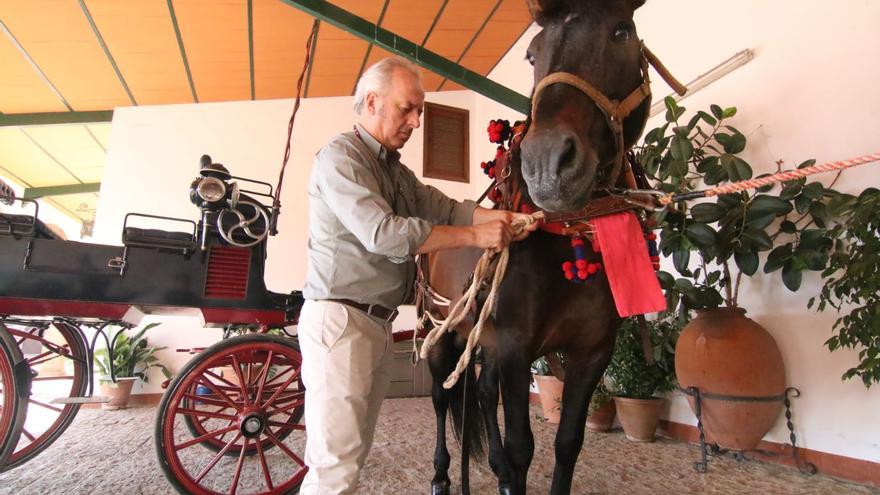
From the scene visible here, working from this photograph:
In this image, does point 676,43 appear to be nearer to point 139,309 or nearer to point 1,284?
point 139,309

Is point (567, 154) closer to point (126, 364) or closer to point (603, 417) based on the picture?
point (603, 417)

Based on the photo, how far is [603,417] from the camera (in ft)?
11.8

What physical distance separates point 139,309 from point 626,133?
241cm

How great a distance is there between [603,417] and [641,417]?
0.39 metres

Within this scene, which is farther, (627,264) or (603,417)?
(603,417)

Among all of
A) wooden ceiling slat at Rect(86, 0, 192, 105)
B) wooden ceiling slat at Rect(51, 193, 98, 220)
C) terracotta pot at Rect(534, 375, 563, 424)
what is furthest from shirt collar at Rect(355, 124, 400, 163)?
wooden ceiling slat at Rect(51, 193, 98, 220)

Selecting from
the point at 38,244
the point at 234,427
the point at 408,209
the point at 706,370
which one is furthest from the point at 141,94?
the point at 706,370

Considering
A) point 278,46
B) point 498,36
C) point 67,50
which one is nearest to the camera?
point 67,50

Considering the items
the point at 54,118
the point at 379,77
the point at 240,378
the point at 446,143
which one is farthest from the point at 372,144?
the point at 54,118

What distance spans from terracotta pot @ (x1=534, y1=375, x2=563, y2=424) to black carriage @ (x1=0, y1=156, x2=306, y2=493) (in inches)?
84.3

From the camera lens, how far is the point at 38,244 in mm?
2127

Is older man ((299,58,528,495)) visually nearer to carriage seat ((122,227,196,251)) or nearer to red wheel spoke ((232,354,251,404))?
red wheel spoke ((232,354,251,404))

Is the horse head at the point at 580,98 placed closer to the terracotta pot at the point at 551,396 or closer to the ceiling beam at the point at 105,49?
the terracotta pot at the point at 551,396

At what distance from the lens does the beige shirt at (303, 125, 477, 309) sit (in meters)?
1.29
